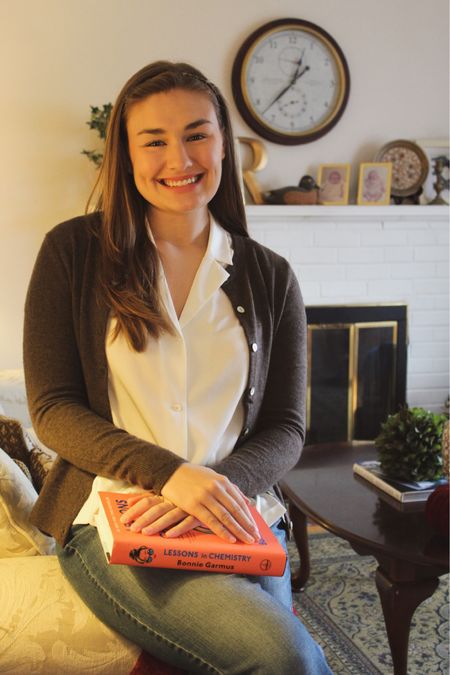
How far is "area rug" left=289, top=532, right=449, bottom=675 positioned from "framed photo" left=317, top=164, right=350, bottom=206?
5.42 feet

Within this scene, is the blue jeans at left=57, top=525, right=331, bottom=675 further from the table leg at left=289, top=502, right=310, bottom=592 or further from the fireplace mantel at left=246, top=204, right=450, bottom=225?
the fireplace mantel at left=246, top=204, right=450, bottom=225

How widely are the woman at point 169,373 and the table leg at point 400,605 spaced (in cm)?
53

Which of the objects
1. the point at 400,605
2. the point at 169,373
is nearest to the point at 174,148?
the point at 169,373

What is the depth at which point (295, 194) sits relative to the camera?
11.4 feet

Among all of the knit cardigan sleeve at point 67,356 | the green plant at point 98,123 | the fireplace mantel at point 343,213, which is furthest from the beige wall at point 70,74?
the knit cardigan sleeve at point 67,356

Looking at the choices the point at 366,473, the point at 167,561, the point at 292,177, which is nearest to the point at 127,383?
the point at 167,561

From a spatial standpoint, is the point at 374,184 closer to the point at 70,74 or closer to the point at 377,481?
the point at 70,74

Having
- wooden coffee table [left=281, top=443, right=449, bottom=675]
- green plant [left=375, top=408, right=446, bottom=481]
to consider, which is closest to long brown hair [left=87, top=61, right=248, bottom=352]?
wooden coffee table [left=281, top=443, right=449, bottom=675]

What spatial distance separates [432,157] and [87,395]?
286 centimetres

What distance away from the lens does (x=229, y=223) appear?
62.4 inches

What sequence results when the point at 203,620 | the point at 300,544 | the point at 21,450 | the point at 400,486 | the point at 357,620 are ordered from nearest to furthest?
the point at 203,620
the point at 21,450
the point at 400,486
the point at 357,620
the point at 300,544

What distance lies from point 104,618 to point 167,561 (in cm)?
20

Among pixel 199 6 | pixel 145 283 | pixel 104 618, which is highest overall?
pixel 199 6

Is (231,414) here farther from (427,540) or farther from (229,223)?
(427,540)
